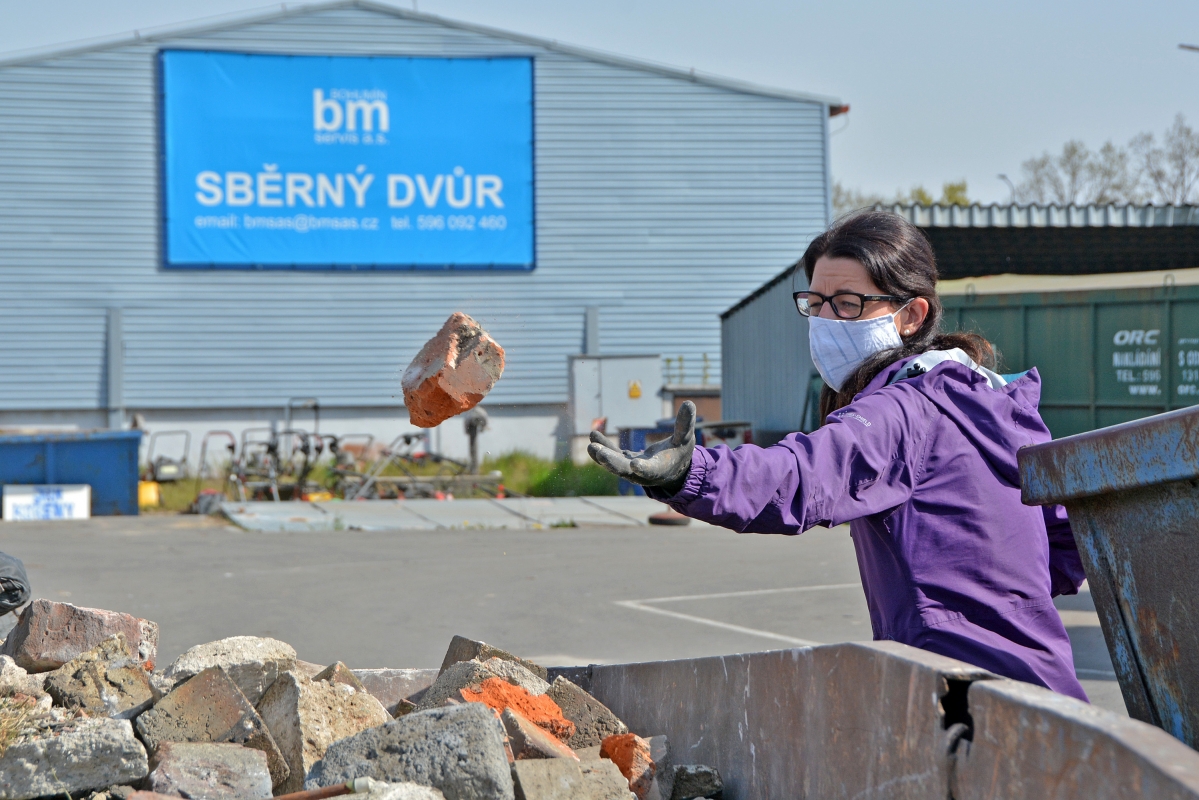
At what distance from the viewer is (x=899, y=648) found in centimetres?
209

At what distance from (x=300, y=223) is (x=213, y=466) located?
4.93m

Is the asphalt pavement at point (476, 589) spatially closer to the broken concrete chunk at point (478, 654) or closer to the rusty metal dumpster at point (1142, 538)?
the broken concrete chunk at point (478, 654)

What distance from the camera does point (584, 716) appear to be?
321cm

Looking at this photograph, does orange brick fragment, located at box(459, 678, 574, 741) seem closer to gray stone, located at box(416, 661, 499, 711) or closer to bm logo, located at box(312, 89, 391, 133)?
gray stone, located at box(416, 661, 499, 711)

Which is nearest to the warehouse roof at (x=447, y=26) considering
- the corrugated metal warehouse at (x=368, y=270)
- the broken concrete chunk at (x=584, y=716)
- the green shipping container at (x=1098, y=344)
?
the corrugated metal warehouse at (x=368, y=270)

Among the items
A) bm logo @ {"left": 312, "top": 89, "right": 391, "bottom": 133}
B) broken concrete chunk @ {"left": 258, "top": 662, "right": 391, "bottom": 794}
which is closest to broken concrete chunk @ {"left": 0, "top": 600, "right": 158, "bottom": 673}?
broken concrete chunk @ {"left": 258, "top": 662, "right": 391, "bottom": 794}

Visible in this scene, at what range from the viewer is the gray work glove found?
1.89 meters

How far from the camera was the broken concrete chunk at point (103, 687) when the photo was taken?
3.25m

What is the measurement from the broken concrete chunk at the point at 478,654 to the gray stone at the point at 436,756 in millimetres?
1040

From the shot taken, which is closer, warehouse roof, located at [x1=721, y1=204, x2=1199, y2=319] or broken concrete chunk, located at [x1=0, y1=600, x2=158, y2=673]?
broken concrete chunk, located at [x1=0, y1=600, x2=158, y2=673]

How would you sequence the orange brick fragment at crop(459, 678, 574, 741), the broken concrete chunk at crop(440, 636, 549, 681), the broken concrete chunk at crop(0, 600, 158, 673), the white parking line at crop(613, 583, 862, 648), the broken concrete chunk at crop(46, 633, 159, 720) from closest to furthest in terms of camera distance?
the orange brick fragment at crop(459, 678, 574, 741) < the broken concrete chunk at crop(46, 633, 159, 720) < the broken concrete chunk at crop(440, 636, 549, 681) < the broken concrete chunk at crop(0, 600, 158, 673) < the white parking line at crop(613, 583, 862, 648)

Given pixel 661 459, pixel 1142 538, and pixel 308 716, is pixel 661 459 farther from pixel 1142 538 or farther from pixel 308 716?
pixel 308 716

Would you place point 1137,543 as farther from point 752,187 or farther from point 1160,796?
point 752,187

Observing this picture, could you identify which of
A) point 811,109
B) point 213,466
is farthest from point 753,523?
point 811,109
